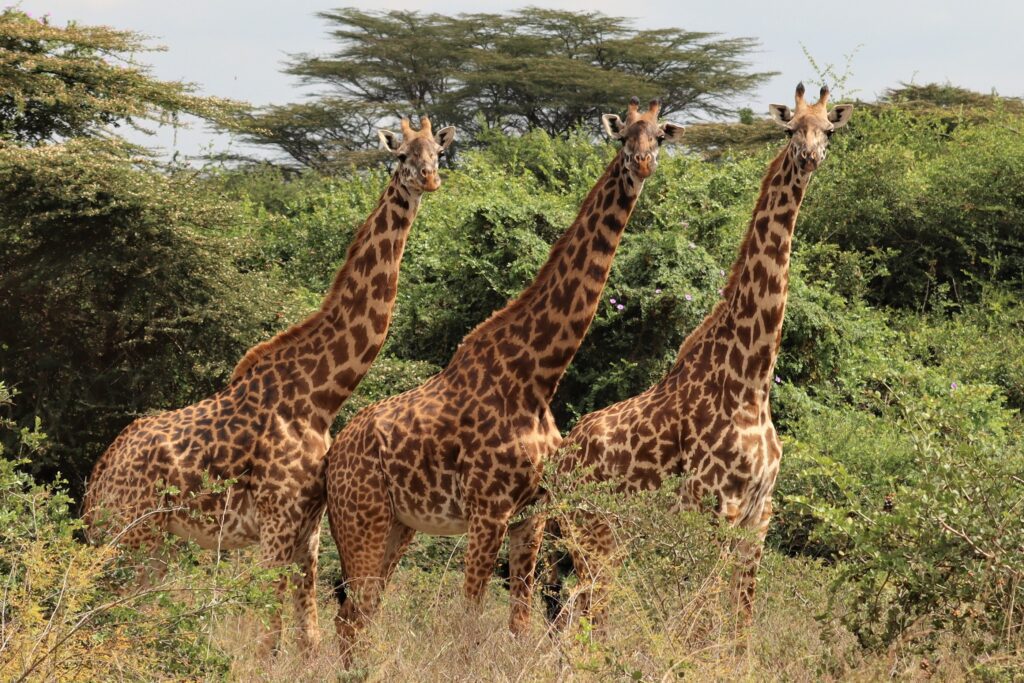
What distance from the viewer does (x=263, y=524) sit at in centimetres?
710

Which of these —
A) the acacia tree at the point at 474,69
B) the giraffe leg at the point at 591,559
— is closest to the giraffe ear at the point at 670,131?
the giraffe leg at the point at 591,559

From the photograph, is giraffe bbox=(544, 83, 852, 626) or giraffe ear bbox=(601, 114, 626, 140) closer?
giraffe bbox=(544, 83, 852, 626)

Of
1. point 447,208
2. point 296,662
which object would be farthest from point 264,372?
point 447,208

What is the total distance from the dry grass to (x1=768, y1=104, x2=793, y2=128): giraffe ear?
7.88 ft

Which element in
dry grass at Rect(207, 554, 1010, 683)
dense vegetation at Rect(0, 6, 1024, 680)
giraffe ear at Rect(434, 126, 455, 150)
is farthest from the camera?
giraffe ear at Rect(434, 126, 455, 150)

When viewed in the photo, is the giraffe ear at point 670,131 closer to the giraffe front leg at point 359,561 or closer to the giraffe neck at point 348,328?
the giraffe neck at point 348,328

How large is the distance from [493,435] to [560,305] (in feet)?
2.37

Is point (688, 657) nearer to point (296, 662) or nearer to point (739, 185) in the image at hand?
point (296, 662)

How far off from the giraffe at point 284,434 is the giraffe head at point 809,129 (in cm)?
168

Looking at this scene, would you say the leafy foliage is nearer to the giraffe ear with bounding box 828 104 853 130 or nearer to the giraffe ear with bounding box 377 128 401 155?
the giraffe ear with bounding box 377 128 401 155

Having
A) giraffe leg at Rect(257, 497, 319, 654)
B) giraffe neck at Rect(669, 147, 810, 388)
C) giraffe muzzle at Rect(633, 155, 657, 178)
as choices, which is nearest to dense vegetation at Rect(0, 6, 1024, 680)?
giraffe leg at Rect(257, 497, 319, 654)

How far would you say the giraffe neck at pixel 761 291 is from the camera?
7.12 meters

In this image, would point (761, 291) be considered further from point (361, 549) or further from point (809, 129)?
point (361, 549)

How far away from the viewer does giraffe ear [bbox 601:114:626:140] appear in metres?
6.96
